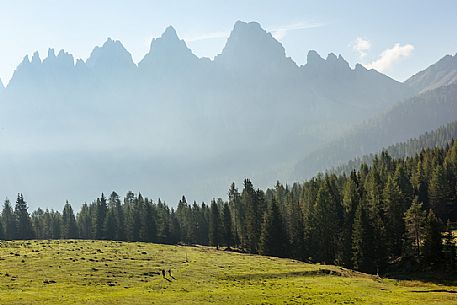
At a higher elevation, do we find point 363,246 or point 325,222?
point 325,222

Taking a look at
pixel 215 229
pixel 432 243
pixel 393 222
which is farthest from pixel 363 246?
pixel 215 229

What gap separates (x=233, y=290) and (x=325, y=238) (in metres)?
52.7

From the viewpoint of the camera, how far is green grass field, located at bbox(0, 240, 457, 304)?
173ft

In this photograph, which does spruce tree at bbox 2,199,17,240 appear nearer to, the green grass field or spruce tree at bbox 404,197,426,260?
the green grass field

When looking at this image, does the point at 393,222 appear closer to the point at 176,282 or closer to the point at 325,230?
the point at 325,230

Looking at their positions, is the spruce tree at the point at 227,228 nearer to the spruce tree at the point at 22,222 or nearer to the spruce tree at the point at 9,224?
the spruce tree at the point at 22,222

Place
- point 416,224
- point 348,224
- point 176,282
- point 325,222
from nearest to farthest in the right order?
point 176,282
point 416,224
point 348,224
point 325,222

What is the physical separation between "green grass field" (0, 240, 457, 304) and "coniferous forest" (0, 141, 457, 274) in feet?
46.1

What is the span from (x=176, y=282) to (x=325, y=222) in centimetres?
5306

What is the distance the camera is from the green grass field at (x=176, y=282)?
5275 cm

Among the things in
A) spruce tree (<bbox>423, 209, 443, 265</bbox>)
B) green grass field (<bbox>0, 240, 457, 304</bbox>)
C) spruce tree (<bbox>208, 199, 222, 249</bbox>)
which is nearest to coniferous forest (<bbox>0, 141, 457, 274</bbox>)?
spruce tree (<bbox>423, 209, 443, 265</bbox>)

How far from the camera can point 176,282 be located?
62844 millimetres

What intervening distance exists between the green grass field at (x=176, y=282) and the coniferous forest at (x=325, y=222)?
14.0 meters

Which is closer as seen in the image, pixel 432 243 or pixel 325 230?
pixel 432 243
